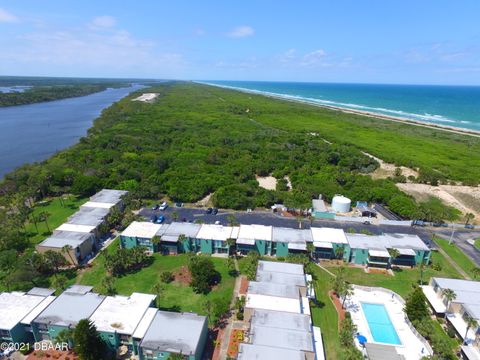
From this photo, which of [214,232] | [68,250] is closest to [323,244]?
[214,232]

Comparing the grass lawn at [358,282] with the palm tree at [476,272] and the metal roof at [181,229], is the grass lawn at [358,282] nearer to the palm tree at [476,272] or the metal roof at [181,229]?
the palm tree at [476,272]

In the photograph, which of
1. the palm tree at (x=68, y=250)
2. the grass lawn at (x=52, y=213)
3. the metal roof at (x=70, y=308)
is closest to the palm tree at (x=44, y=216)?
the grass lawn at (x=52, y=213)

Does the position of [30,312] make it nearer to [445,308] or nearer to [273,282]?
[273,282]

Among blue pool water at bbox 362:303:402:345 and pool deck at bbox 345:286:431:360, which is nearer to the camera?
pool deck at bbox 345:286:431:360

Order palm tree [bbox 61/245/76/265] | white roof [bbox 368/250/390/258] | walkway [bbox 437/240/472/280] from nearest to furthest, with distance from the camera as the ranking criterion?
palm tree [bbox 61/245/76/265]
walkway [bbox 437/240/472/280]
white roof [bbox 368/250/390/258]

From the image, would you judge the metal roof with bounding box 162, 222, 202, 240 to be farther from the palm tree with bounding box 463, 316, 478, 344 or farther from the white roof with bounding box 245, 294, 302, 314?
the palm tree with bounding box 463, 316, 478, 344

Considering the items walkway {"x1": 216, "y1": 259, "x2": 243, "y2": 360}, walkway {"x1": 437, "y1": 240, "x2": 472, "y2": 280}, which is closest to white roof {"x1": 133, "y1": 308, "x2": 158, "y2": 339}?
walkway {"x1": 216, "y1": 259, "x2": 243, "y2": 360}

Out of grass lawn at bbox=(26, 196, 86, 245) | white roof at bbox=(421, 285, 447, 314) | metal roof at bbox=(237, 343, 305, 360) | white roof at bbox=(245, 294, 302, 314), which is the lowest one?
grass lawn at bbox=(26, 196, 86, 245)
